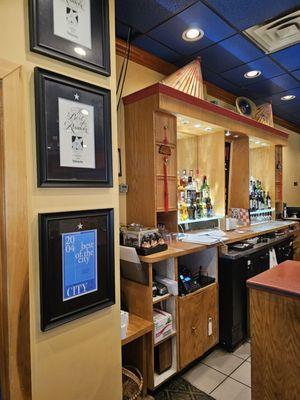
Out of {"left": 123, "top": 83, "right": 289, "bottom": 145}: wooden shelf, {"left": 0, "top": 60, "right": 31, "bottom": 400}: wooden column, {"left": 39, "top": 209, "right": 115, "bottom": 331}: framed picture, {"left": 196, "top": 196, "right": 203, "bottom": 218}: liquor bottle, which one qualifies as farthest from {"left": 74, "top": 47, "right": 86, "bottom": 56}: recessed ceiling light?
{"left": 196, "top": 196, "right": 203, "bottom": 218}: liquor bottle

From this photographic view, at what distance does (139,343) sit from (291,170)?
465cm

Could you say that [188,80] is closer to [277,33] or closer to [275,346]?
[277,33]

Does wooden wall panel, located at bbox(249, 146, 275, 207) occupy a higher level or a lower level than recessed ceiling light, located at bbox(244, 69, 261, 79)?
lower

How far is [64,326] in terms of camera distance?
48.9 inches

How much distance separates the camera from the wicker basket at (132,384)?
168 centimetres

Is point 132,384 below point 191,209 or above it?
below

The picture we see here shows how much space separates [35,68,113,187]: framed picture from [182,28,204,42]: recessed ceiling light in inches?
49.8

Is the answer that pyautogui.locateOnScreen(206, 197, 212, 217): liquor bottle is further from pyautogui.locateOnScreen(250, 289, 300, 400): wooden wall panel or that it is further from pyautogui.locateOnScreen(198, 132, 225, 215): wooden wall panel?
pyautogui.locateOnScreen(250, 289, 300, 400): wooden wall panel

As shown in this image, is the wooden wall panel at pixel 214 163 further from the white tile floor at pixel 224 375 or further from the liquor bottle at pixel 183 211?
the white tile floor at pixel 224 375

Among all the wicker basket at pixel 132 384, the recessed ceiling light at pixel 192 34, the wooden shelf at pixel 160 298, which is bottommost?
the wicker basket at pixel 132 384

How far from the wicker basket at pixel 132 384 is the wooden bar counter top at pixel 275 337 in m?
0.68

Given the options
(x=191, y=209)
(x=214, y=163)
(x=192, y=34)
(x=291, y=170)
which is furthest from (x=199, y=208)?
(x=291, y=170)

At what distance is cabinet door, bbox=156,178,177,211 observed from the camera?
2207mm

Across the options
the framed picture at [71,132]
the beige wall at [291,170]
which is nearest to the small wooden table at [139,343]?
the framed picture at [71,132]
